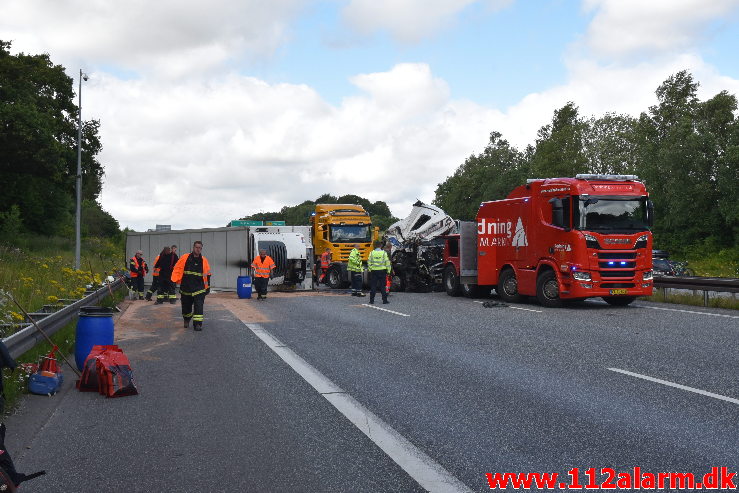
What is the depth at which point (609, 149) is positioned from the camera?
63625 millimetres

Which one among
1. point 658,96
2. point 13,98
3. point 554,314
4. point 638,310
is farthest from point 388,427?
point 658,96

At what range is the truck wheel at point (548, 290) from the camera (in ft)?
55.8

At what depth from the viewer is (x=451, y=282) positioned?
2233 cm

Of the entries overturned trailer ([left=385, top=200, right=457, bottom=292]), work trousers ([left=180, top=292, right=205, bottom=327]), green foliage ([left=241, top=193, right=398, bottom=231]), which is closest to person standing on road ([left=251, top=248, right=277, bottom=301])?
→ overturned trailer ([left=385, top=200, right=457, bottom=292])

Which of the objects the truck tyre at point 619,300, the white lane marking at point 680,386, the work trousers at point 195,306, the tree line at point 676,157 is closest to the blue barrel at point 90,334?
the work trousers at point 195,306

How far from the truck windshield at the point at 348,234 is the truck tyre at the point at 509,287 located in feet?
33.7

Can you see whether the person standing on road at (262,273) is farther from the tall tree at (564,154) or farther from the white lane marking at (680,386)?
the tall tree at (564,154)

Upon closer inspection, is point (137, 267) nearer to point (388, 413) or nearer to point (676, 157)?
point (388, 413)

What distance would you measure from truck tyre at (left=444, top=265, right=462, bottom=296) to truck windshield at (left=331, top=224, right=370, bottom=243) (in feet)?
21.7

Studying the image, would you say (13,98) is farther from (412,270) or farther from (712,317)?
(712,317)

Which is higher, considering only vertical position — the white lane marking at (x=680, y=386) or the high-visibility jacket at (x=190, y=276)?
the high-visibility jacket at (x=190, y=276)

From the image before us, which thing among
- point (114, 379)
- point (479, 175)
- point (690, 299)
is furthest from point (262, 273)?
point (479, 175)

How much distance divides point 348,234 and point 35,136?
15.3 metres

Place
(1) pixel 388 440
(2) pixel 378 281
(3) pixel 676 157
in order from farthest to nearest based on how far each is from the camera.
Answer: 1. (3) pixel 676 157
2. (2) pixel 378 281
3. (1) pixel 388 440
